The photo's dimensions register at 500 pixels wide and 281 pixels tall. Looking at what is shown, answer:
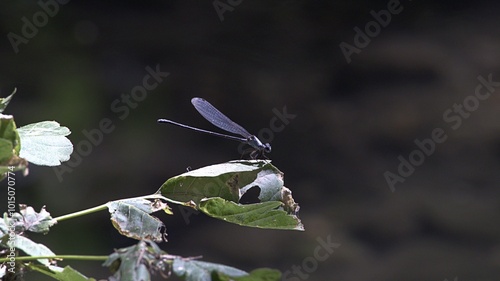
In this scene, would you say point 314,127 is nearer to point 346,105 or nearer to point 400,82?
point 346,105

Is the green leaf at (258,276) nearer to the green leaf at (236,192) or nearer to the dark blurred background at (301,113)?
the green leaf at (236,192)

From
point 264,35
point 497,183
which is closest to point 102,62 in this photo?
point 264,35
